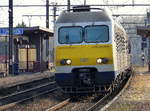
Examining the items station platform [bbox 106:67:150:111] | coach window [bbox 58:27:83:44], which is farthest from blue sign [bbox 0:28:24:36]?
coach window [bbox 58:27:83:44]

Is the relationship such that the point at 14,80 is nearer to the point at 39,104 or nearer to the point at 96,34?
the point at 96,34

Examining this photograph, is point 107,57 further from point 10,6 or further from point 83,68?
point 10,6

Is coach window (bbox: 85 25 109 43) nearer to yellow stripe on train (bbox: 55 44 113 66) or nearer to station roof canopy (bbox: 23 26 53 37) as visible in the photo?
yellow stripe on train (bbox: 55 44 113 66)

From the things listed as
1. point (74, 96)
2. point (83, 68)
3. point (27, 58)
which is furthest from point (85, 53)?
point (27, 58)

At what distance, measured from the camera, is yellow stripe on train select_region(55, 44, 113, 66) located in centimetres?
1614

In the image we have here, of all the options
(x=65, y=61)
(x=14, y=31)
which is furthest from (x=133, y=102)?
(x=14, y=31)

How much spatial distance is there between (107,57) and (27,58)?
24.9m

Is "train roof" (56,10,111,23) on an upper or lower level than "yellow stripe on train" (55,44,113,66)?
upper

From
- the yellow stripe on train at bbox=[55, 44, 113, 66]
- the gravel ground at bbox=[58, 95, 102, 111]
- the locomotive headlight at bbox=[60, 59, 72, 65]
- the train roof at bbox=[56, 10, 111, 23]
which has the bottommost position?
the gravel ground at bbox=[58, 95, 102, 111]

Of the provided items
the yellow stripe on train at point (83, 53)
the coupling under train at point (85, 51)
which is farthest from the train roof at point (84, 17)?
the yellow stripe on train at point (83, 53)

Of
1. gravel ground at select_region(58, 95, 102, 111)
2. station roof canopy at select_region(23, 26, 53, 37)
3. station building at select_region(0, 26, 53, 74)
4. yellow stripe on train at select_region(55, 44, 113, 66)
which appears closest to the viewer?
gravel ground at select_region(58, 95, 102, 111)

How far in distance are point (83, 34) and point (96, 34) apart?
0.47m

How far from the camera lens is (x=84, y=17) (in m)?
16.7

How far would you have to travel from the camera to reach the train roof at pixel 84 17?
1658 cm
